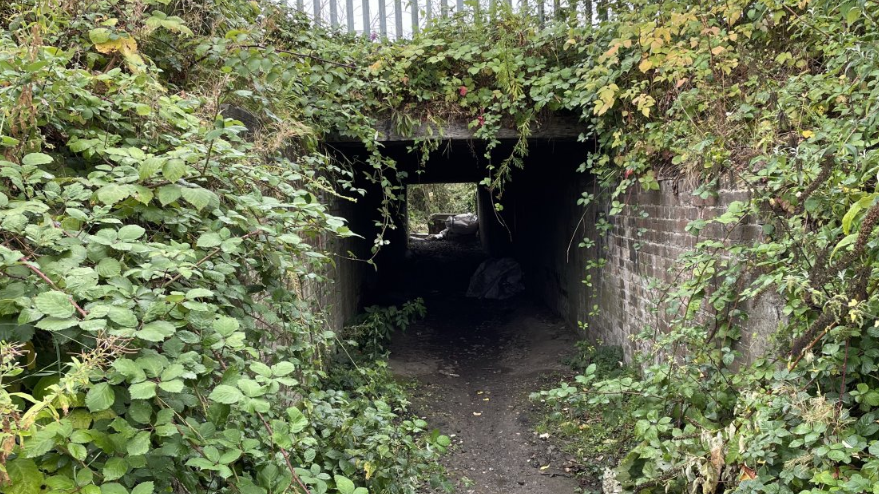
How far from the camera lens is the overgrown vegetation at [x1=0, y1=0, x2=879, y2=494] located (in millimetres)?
1372

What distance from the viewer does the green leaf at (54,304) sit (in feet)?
4.18

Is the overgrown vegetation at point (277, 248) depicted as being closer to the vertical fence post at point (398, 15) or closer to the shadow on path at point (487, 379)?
the shadow on path at point (487, 379)

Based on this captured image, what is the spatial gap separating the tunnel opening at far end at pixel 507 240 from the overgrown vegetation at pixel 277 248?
167 centimetres

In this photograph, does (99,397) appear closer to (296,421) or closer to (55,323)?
(55,323)

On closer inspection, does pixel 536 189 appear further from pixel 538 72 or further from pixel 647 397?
pixel 647 397

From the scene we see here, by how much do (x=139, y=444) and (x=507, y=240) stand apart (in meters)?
13.4

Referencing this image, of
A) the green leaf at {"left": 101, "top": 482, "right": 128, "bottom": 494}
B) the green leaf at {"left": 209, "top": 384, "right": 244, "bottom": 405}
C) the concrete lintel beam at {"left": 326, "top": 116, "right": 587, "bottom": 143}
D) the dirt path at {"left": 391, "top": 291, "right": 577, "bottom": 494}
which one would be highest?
the concrete lintel beam at {"left": 326, "top": 116, "right": 587, "bottom": 143}

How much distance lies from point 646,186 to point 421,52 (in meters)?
2.68

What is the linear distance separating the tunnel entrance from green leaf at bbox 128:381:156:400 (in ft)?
7.58

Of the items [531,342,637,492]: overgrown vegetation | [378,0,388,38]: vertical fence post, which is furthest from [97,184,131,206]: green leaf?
[378,0,388,38]: vertical fence post

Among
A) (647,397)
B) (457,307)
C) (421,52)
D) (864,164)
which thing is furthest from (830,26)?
(457,307)

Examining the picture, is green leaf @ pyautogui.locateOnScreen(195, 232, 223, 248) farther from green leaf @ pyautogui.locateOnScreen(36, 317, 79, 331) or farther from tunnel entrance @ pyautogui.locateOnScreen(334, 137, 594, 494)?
tunnel entrance @ pyautogui.locateOnScreen(334, 137, 594, 494)

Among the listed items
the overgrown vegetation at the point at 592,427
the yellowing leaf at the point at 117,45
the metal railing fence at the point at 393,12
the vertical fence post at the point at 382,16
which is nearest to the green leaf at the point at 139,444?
the yellowing leaf at the point at 117,45

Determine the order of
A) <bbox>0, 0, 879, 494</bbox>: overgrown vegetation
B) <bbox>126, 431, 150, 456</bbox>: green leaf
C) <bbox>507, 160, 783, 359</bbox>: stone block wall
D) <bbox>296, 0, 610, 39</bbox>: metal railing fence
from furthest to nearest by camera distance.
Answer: <bbox>296, 0, 610, 39</bbox>: metal railing fence → <bbox>507, 160, 783, 359</bbox>: stone block wall → <bbox>0, 0, 879, 494</bbox>: overgrown vegetation → <bbox>126, 431, 150, 456</bbox>: green leaf
